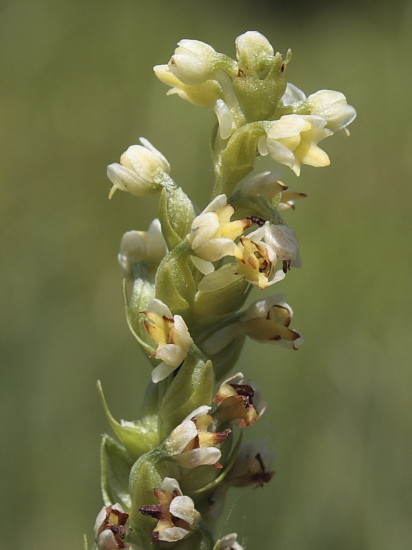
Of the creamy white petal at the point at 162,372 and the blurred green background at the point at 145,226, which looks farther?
the blurred green background at the point at 145,226

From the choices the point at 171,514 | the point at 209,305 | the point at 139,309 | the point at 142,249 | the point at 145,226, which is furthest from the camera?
the point at 145,226

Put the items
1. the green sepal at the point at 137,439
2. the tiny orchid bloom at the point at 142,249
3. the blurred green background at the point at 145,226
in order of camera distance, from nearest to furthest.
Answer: the green sepal at the point at 137,439 < the tiny orchid bloom at the point at 142,249 < the blurred green background at the point at 145,226

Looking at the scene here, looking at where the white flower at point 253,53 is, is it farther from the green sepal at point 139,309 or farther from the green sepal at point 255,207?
the green sepal at point 139,309

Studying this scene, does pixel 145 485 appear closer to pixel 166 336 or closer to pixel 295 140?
pixel 166 336

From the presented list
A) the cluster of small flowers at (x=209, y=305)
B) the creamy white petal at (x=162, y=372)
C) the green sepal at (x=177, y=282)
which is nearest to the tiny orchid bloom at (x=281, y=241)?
the cluster of small flowers at (x=209, y=305)

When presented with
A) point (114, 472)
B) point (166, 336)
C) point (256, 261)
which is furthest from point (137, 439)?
point (256, 261)
